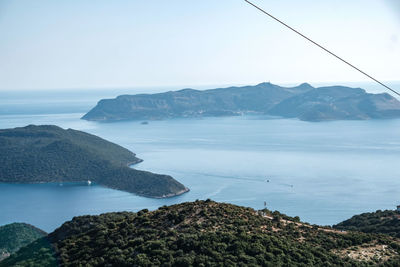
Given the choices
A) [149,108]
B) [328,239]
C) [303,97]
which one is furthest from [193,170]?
[303,97]

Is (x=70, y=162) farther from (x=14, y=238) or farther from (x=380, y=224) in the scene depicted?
(x=380, y=224)

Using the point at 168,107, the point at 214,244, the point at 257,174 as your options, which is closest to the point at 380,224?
the point at 214,244

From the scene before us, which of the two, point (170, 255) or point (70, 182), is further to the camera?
point (70, 182)

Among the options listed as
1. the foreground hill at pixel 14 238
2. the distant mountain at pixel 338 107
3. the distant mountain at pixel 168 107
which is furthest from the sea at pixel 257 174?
the distant mountain at pixel 168 107

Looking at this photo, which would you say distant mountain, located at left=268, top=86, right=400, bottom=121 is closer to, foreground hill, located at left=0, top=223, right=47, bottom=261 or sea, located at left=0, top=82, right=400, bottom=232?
sea, located at left=0, top=82, right=400, bottom=232

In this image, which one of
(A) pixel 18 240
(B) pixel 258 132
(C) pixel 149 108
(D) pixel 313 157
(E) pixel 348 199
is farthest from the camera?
(C) pixel 149 108

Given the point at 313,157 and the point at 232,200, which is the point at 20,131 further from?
the point at 313,157

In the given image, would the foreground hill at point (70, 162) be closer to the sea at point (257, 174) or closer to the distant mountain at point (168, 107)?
the sea at point (257, 174)
